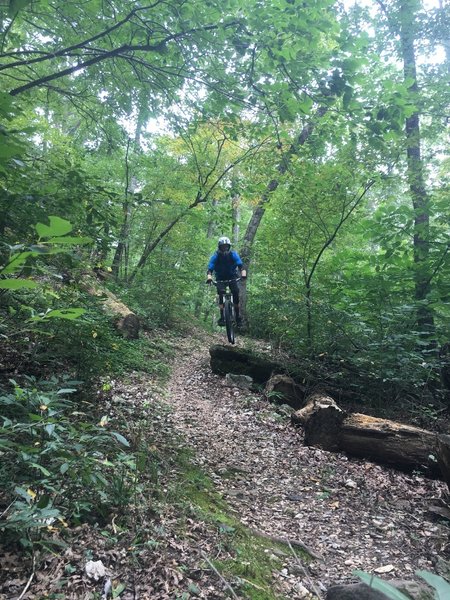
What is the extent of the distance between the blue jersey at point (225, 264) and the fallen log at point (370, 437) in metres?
3.82

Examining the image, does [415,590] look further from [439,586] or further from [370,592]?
[439,586]

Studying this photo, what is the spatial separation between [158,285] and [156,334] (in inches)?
65.5

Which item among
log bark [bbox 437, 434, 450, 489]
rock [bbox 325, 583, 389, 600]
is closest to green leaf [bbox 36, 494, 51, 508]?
rock [bbox 325, 583, 389, 600]

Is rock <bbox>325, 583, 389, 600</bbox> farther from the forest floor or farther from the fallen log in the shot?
the fallen log

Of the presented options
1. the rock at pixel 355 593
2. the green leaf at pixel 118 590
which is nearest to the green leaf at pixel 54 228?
the green leaf at pixel 118 590

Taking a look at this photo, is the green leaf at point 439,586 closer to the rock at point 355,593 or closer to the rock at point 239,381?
the rock at point 355,593

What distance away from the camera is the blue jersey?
8188 millimetres

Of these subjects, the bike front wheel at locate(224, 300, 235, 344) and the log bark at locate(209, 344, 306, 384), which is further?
the bike front wheel at locate(224, 300, 235, 344)

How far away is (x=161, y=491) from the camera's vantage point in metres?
2.99

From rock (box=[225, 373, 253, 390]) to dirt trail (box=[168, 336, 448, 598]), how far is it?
926mm

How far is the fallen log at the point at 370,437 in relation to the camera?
4.24 m

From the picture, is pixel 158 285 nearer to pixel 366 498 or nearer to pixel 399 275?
pixel 399 275

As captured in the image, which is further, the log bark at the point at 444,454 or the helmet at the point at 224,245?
the helmet at the point at 224,245

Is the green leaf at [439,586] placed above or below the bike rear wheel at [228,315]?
above
